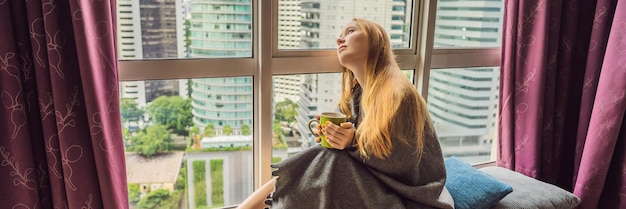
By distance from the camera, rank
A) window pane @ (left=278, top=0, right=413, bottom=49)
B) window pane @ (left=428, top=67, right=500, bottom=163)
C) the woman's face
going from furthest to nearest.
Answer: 1. window pane @ (left=428, top=67, right=500, bottom=163)
2. window pane @ (left=278, top=0, right=413, bottom=49)
3. the woman's face

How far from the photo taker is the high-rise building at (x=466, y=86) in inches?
78.4

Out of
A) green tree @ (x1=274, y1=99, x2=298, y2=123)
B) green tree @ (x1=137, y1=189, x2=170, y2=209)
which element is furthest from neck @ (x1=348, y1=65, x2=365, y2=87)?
green tree @ (x1=137, y1=189, x2=170, y2=209)

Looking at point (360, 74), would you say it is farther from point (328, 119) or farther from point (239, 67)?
point (239, 67)

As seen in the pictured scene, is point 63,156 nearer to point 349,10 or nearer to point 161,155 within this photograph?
point 161,155

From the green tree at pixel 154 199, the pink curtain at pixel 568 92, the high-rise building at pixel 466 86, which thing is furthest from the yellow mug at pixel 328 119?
the pink curtain at pixel 568 92

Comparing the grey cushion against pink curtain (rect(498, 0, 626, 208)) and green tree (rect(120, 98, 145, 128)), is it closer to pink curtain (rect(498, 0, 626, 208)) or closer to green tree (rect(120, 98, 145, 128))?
pink curtain (rect(498, 0, 626, 208))

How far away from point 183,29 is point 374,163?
0.80 m

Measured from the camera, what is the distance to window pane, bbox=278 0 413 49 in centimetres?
168

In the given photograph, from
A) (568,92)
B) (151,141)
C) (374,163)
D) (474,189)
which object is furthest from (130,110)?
(568,92)

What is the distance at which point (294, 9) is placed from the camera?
1678 millimetres

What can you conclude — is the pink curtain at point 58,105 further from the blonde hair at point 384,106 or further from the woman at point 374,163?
the blonde hair at point 384,106

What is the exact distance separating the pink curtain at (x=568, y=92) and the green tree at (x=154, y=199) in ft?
4.72

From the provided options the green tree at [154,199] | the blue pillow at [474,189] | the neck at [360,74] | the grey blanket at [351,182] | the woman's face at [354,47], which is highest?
the woman's face at [354,47]

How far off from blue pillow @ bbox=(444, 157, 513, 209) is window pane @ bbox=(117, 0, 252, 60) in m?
0.87
